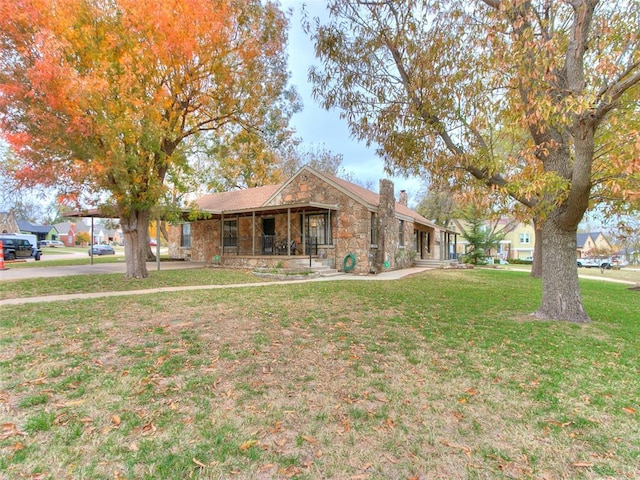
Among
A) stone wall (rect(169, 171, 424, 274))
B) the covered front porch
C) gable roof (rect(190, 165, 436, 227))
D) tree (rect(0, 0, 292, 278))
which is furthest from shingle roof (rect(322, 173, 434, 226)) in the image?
tree (rect(0, 0, 292, 278))

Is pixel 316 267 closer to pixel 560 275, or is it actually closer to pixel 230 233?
pixel 230 233

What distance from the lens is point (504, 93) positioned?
6.07m

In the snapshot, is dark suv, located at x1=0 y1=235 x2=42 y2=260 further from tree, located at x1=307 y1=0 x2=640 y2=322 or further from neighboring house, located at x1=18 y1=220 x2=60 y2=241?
neighboring house, located at x1=18 y1=220 x2=60 y2=241

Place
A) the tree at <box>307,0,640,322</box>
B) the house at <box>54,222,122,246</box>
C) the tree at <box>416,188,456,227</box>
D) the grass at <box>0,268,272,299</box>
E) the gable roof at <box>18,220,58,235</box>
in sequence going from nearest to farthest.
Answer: the tree at <box>307,0,640,322</box>
the grass at <box>0,268,272,299</box>
the tree at <box>416,188,456,227</box>
the gable roof at <box>18,220,58,235</box>
the house at <box>54,222,122,246</box>

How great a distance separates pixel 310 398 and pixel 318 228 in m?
13.1

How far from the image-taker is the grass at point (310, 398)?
241 cm

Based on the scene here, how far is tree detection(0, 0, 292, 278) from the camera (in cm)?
807

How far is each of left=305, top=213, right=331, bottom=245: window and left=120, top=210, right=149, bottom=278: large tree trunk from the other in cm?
731

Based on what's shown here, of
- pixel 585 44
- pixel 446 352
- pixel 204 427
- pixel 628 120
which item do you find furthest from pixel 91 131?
pixel 628 120

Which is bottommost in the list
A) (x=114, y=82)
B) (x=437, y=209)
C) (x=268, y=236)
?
(x=268, y=236)

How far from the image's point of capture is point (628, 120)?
5.41 meters

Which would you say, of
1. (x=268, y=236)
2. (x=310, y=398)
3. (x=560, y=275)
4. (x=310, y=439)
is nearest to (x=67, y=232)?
(x=268, y=236)

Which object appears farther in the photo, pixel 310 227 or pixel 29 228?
pixel 29 228

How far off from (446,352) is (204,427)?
10.8ft
